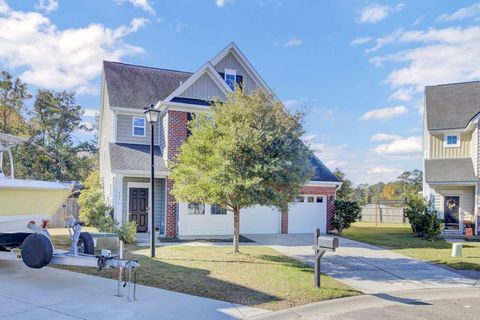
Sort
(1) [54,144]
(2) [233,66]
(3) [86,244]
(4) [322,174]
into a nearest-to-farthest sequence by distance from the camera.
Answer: (3) [86,244]
(4) [322,174]
(2) [233,66]
(1) [54,144]

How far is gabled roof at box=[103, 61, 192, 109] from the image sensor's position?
19391 millimetres

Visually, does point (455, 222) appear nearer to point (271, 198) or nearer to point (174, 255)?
point (271, 198)

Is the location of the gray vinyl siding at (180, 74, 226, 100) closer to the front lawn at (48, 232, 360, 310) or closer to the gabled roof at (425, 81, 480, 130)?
the front lawn at (48, 232, 360, 310)

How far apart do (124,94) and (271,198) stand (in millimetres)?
11927

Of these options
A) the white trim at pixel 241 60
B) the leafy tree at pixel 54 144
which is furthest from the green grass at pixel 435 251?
the leafy tree at pixel 54 144

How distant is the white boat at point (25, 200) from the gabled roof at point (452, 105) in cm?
2093

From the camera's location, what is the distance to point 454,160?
2255 cm

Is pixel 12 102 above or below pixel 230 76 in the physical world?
below

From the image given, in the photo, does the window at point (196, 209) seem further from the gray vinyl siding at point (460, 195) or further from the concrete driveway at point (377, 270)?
the gray vinyl siding at point (460, 195)

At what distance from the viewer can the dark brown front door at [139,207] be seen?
1727cm

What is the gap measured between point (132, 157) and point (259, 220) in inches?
255

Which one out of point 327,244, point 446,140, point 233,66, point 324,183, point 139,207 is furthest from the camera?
point 446,140

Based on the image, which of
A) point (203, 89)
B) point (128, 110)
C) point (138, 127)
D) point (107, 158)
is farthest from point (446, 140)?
point (107, 158)

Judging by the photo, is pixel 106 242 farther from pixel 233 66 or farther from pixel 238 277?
pixel 233 66
